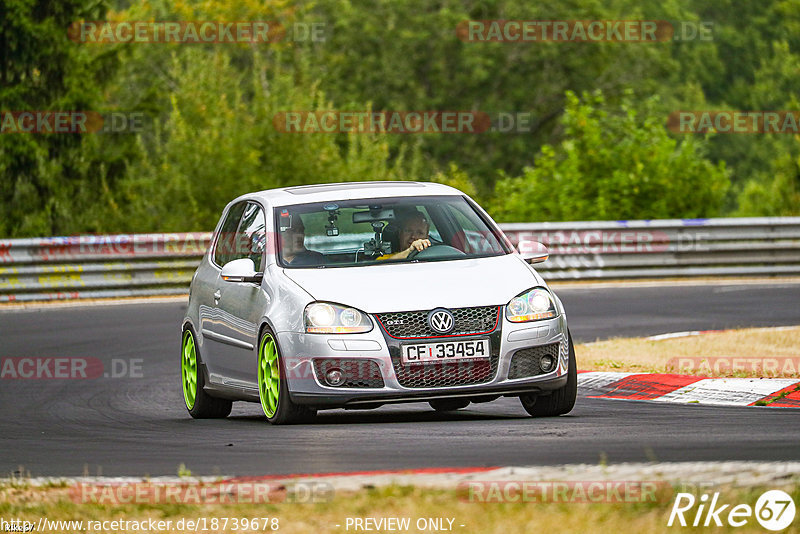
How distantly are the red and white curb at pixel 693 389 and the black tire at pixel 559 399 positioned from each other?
3.89ft

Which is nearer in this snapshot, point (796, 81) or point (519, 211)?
point (519, 211)

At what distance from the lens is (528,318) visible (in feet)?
30.9

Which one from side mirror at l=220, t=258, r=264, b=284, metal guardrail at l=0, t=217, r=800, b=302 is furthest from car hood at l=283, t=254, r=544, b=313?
metal guardrail at l=0, t=217, r=800, b=302

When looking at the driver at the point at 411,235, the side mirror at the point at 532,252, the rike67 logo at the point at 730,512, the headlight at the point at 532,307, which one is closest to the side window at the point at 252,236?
the driver at the point at 411,235

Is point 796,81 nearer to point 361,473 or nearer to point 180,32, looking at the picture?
point 180,32

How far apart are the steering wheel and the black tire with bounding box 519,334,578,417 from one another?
41.4 inches

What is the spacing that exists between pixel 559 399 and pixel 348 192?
7.09 ft

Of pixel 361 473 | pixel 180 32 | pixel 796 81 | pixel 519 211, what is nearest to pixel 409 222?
pixel 361 473

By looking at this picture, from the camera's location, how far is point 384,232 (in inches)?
413

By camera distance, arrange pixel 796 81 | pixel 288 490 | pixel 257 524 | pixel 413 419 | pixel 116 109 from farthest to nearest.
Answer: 1. pixel 796 81
2. pixel 116 109
3. pixel 413 419
4. pixel 288 490
5. pixel 257 524

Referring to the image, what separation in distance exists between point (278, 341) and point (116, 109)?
25.9 m

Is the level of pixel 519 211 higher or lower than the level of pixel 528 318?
lower

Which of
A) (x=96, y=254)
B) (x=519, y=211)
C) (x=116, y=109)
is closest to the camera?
(x=96, y=254)

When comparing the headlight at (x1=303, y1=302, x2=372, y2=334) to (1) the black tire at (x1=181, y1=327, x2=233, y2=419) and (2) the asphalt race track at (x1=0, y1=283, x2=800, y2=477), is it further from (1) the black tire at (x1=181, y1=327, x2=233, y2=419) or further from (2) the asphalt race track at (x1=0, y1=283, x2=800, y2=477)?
(1) the black tire at (x1=181, y1=327, x2=233, y2=419)
